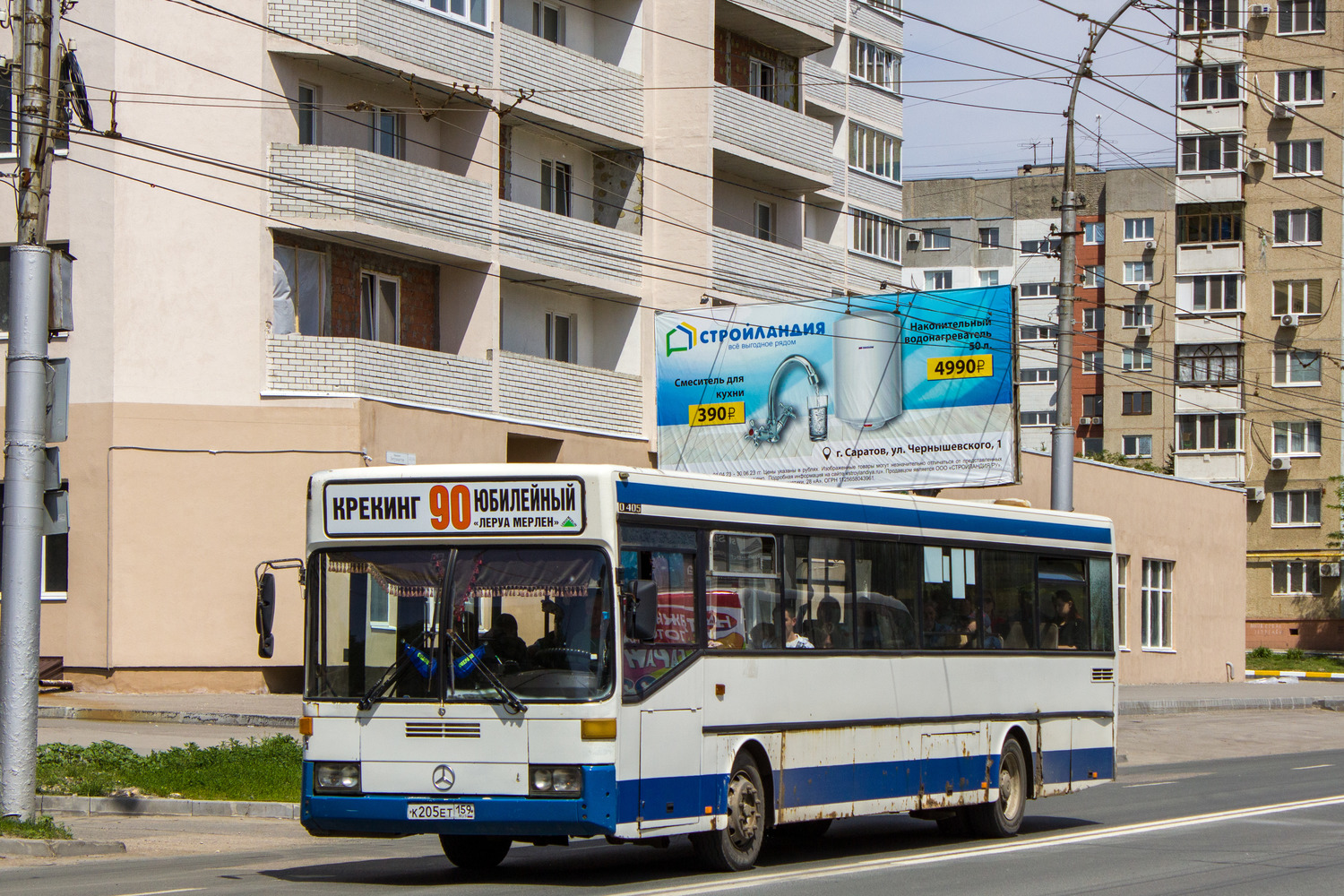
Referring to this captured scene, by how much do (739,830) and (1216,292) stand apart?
65.7 meters

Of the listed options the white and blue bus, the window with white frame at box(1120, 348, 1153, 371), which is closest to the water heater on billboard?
the white and blue bus

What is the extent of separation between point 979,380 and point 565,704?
21.0 metres

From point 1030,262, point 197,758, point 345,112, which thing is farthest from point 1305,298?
point 197,758

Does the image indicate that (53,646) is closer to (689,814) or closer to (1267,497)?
(689,814)

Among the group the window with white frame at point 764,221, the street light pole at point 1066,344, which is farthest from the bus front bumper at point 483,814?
the window with white frame at point 764,221

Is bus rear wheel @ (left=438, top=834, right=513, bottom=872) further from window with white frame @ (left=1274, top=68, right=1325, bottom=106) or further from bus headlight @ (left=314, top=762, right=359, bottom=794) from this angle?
window with white frame @ (left=1274, top=68, right=1325, bottom=106)

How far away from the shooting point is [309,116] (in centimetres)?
2964

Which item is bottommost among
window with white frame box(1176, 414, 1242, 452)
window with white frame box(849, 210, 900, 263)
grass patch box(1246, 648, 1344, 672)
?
grass patch box(1246, 648, 1344, 672)

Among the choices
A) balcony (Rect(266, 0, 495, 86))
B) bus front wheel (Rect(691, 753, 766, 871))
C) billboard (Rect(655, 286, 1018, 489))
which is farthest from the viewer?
billboard (Rect(655, 286, 1018, 489))

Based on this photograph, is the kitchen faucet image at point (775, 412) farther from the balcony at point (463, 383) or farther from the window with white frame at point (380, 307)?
the window with white frame at point (380, 307)

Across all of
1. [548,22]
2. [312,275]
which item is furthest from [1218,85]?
[312,275]

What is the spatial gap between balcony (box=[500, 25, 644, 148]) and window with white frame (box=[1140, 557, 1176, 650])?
18607 millimetres

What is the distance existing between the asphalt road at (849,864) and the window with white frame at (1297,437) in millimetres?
58073

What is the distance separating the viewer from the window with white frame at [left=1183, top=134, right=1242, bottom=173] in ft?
238
